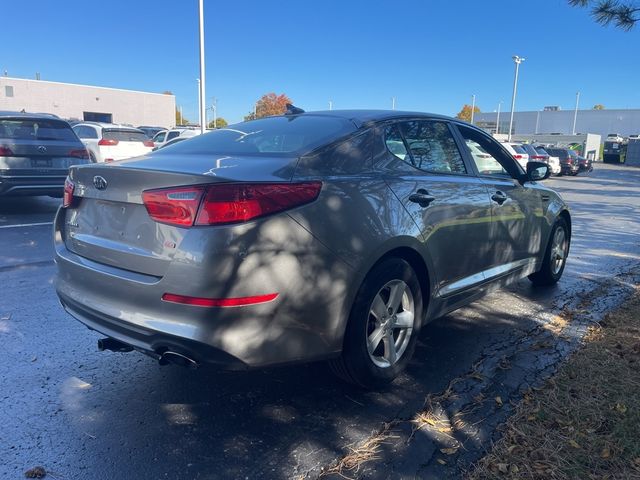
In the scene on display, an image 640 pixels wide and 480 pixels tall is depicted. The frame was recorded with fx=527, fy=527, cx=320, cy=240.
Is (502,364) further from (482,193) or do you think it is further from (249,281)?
(249,281)

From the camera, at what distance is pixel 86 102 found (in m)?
52.3

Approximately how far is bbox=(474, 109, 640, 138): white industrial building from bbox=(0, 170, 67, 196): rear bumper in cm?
8607

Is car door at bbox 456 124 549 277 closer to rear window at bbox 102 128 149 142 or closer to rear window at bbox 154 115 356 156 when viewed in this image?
rear window at bbox 154 115 356 156

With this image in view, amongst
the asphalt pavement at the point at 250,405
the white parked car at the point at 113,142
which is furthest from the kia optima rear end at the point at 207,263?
the white parked car at the point at 113,142

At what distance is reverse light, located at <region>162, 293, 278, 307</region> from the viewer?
2.42 m

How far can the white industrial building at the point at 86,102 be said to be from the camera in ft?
155

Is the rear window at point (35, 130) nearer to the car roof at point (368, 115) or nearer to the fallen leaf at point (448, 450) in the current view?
the car roof at point (368, 115)

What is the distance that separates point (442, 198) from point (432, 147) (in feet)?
1.53

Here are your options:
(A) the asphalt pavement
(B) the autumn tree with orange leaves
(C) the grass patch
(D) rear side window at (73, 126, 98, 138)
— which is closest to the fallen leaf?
(A) the asphalt pavement

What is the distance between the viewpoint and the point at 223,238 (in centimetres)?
241

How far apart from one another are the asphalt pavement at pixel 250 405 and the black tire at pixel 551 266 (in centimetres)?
77

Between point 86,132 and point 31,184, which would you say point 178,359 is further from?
point 86,132

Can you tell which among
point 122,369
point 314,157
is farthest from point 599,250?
point 122,369

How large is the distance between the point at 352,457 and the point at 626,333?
286cm
